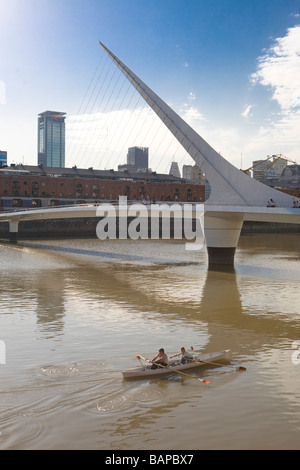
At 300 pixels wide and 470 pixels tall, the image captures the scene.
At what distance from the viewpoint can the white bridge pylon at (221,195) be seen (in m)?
33.7

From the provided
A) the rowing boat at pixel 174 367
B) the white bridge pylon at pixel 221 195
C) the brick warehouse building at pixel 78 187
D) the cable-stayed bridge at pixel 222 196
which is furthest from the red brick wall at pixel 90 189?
the rowing boat at pixel 174 367

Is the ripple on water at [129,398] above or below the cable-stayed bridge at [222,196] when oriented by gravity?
below

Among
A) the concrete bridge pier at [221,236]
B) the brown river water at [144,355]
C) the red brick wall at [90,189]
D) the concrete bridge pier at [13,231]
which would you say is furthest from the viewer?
the red brick wall at [90,189]

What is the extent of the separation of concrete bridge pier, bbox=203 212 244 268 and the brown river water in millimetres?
5492

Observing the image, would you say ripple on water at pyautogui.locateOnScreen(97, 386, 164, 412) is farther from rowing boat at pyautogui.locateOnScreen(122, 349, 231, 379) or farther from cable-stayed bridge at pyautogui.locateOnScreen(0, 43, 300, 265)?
cable-stayed bridge at pyautogui.locateOnScreen(0, 43, 300, 265)

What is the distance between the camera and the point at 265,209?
101 feet

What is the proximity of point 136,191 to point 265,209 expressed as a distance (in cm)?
6334

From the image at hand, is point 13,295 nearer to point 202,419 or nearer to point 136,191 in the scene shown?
point 202,419

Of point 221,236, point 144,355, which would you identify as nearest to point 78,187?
point 221,236

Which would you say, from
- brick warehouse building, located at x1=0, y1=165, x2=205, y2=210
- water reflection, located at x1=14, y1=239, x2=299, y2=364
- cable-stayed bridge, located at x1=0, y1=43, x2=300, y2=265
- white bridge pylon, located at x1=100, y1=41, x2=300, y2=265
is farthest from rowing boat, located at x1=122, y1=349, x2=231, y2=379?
brick warehouse building, located at x1=0, y1=165, x2=205, y2=210

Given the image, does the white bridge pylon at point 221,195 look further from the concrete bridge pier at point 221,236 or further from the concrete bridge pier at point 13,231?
the concrete bridge pier at point 13,231

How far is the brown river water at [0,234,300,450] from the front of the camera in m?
9.19

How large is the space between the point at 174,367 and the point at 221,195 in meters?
24.3
